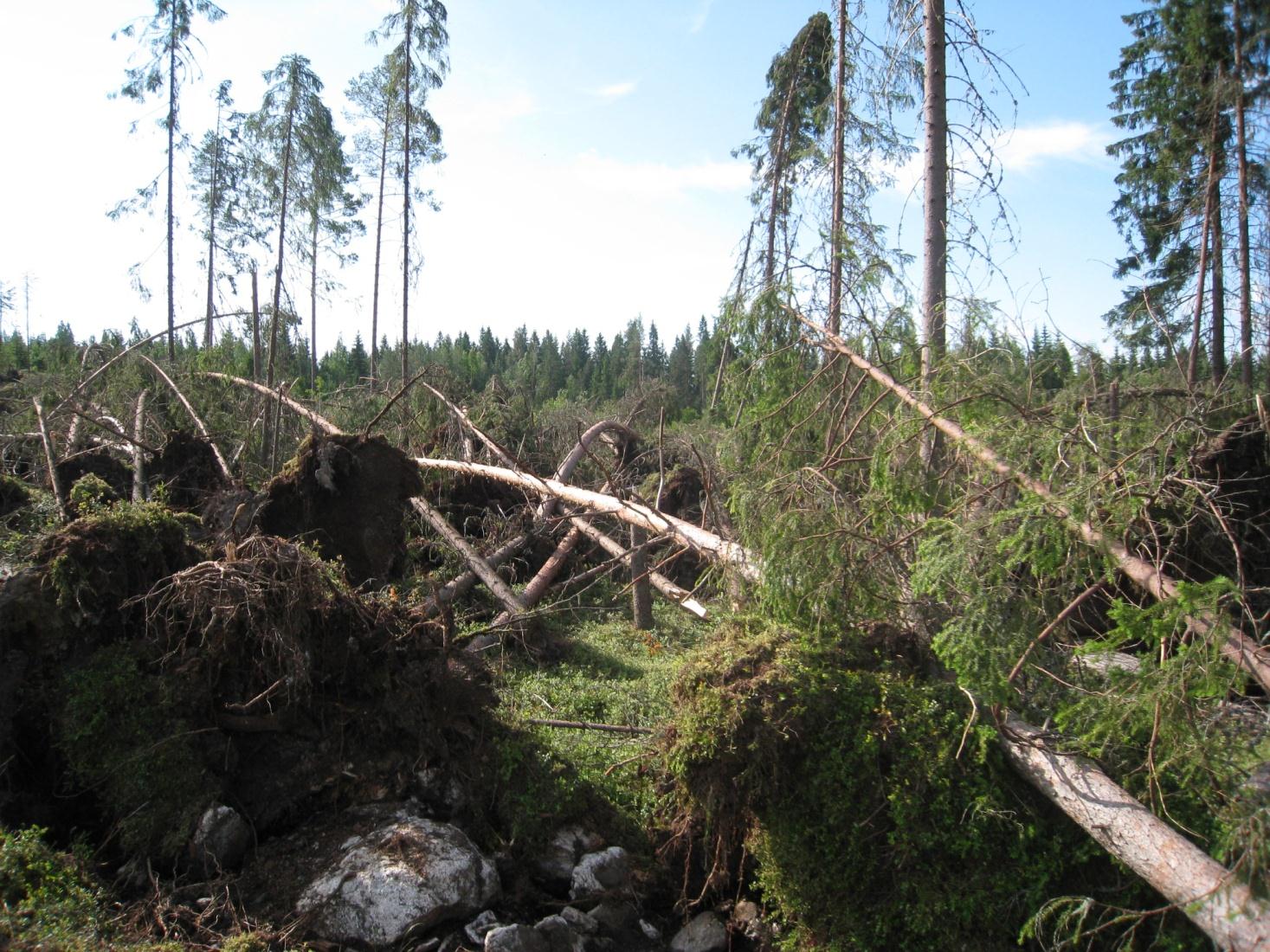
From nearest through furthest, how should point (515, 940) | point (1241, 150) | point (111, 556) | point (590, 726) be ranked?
point (515, 940), point (111, 556), point (590, 726), point (1241, 150)

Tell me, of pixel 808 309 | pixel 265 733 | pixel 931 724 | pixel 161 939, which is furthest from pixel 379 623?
pixel 808 309

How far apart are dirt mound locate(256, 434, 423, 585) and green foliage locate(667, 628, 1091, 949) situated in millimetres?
3658

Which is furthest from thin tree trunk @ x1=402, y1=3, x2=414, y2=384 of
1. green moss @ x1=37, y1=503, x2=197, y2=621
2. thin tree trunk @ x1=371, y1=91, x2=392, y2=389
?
green moss @ x1=37, y1=503, x2=197, y2=621

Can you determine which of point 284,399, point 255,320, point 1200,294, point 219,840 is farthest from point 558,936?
point 255,320

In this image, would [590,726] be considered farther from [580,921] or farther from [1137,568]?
[1137,568]

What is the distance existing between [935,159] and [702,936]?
526cm

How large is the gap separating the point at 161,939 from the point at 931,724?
3388 millimetres

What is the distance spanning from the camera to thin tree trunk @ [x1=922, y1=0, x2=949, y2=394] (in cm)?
603

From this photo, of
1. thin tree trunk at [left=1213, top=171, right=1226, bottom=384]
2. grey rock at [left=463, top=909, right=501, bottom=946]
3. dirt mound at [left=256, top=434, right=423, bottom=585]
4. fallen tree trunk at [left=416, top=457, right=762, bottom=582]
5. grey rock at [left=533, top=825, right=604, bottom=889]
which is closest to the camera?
grey rock at [left=463, top=909, right=501, bottom=946]

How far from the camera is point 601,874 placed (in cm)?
441

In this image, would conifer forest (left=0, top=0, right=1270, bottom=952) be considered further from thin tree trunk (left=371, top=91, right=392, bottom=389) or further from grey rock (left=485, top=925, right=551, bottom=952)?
thin tree trunk (left=371, top=91, right=392, bottom=389)

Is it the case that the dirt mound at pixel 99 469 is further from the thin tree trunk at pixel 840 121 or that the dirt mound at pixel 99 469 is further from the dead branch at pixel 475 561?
the thin tree trunk at pixel 840 121

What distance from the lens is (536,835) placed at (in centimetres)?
462

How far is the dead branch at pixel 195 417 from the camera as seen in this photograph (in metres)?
8.00
